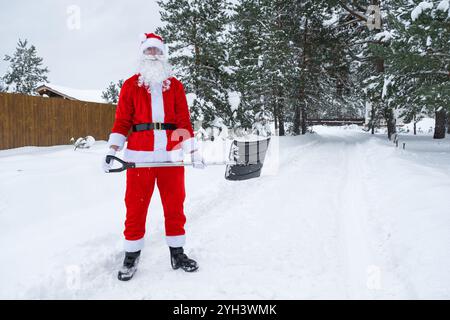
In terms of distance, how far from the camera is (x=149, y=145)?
10.5 ft

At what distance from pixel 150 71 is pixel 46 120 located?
12938mm

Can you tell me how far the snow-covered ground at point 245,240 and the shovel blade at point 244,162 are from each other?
52 centimetres

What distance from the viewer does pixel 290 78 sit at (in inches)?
739

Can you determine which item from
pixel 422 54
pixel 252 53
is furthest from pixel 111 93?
pixel 422 54

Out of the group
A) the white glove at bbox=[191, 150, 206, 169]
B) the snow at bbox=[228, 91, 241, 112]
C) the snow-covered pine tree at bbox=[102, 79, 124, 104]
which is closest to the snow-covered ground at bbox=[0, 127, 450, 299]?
the white glove at bbox=[191, 150, 206, 169]

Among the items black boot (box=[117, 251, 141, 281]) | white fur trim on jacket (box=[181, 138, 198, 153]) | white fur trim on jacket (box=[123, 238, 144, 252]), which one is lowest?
black boot (box=[117, 251, 141, 281])

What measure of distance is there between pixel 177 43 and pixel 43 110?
6419 millimetres

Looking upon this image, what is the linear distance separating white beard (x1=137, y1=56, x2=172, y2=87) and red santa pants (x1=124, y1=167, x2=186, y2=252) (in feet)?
2.87

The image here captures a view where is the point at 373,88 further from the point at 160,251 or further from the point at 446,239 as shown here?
the point at 160,251

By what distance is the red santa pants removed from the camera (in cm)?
312

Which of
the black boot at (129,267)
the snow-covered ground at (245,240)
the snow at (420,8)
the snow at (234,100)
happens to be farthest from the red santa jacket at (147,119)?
the snow at (234,100)

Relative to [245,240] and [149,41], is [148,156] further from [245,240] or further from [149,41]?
[245,240]

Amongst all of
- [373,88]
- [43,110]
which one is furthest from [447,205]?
[43,110]

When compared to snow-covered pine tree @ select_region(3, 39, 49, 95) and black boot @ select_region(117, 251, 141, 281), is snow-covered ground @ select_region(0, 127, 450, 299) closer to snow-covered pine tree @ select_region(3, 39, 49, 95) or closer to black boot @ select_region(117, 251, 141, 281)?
black boot @ select_region(117, 251, 141, 281)
